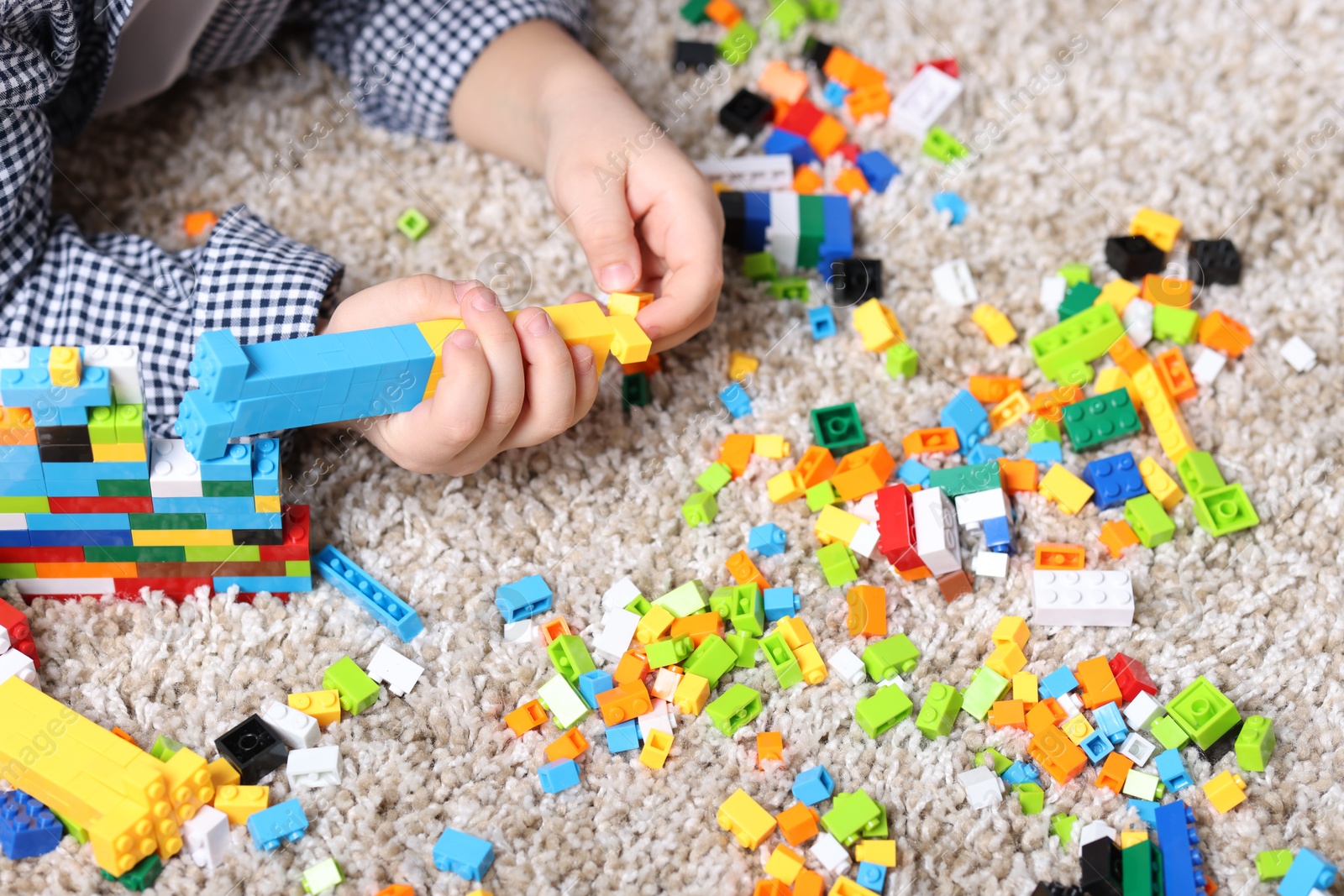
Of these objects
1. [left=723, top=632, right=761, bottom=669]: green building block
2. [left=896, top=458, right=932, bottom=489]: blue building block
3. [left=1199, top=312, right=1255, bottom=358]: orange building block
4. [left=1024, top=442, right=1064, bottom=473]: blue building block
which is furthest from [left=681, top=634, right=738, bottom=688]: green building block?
[left=1199, top=312, right=1255, bottom=358]: orange building block

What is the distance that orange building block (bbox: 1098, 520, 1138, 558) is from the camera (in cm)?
91

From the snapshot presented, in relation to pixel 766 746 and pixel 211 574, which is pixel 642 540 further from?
pixel 211 574

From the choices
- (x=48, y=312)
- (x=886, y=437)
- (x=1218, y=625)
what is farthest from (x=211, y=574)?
(x=1218, y=625)

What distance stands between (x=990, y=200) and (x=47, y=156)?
84 cm

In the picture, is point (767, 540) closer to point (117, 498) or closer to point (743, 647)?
point (743, 647)

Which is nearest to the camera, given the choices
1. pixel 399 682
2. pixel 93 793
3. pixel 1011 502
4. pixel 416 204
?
pixel 93 793

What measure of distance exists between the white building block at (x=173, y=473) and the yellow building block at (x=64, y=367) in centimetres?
7

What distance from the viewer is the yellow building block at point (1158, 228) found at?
3.57 ft

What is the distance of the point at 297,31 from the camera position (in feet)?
3.94

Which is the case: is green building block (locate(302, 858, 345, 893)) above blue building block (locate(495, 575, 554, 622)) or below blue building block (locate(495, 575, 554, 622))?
below

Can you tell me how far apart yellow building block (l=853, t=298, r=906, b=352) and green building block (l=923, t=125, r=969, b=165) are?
0.21m

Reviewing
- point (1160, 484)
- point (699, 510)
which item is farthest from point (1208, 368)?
point (699, 510)

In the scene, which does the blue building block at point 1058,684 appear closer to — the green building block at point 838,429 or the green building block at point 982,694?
the green building block at point 982,694

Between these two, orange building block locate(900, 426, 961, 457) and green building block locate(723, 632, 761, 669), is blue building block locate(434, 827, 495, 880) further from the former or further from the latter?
orange building block locate(900, 426, 961, 457)
